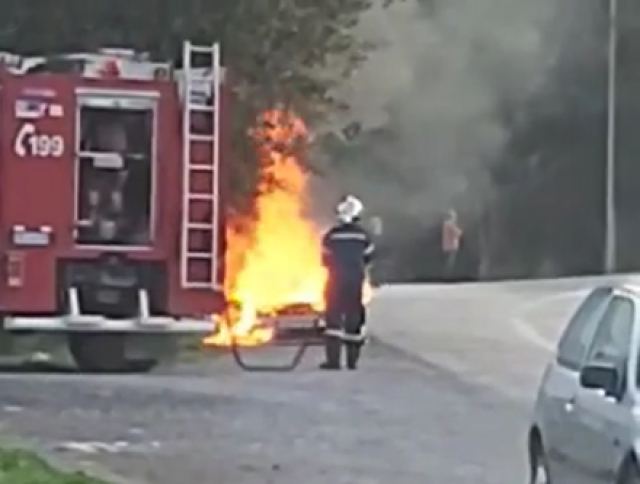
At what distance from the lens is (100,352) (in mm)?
22766

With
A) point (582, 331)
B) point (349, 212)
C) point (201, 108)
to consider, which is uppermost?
point (201, 108)

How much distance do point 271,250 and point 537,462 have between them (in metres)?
15.6

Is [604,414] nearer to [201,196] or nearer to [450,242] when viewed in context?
[201,196]

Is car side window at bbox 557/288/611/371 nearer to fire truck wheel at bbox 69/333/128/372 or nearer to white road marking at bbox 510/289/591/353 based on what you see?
fire truck wheel at bbox 69/333/128/372

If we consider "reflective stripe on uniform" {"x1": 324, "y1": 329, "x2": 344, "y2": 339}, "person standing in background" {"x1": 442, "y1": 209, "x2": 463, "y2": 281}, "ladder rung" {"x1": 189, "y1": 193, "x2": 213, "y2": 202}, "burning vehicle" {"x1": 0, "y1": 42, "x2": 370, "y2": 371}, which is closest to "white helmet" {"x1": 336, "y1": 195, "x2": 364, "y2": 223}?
"reflective stripe on uniform" {"x1": 324, "y1": 329, "x2": 344, "y2": 339}

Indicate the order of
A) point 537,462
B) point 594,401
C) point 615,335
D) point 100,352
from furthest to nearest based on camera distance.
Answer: point 100,352 → point 537,462 → point 615,335 → point 594,401

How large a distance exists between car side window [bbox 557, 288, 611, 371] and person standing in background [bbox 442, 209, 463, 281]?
118 feet

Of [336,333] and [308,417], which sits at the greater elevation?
[336,333]

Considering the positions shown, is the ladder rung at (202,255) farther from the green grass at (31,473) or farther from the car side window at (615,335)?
the car side window at (615,335)

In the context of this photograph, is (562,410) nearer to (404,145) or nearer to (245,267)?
(245,267)

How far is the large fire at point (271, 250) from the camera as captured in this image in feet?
84.2

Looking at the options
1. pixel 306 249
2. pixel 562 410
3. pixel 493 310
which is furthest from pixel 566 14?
pixel 562 410

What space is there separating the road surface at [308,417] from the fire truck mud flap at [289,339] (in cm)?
22

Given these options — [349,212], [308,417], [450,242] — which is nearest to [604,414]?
[308,417]
